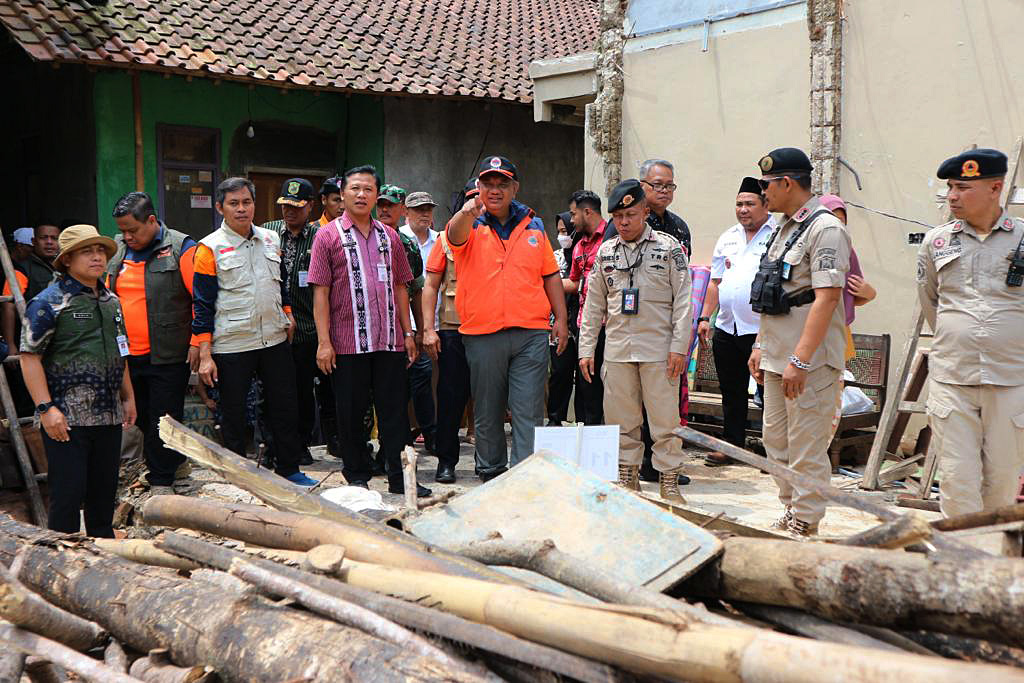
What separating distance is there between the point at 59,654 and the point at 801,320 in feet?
12.2

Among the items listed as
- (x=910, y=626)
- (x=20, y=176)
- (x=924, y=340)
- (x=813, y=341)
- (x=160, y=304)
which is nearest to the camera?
(x=910, y=626)

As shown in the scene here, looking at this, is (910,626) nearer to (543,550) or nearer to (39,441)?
(543,550)

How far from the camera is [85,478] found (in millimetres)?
5086

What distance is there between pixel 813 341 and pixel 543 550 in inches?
101

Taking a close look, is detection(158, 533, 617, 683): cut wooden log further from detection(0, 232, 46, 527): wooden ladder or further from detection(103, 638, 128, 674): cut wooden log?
detection(0, 232, 46, 527): wooden ladder

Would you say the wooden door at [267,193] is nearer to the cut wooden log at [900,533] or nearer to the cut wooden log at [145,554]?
the cut wooden log at [145,554]

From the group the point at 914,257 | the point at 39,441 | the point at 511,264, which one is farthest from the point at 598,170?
the point at 39,441

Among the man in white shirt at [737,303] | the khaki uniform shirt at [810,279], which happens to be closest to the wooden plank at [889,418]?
the man in white shirt at [737,303]

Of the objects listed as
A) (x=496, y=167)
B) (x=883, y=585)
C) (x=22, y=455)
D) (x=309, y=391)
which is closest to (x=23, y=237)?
(x=22, y=455)

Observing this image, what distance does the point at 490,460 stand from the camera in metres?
6.61

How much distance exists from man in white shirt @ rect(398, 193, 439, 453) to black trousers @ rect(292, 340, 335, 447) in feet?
2.18

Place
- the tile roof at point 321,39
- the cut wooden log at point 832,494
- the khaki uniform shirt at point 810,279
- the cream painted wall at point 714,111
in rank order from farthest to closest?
the tile roof at point 321,39, the cream painted wall at point 714,111, the khaki uniform shirt at point 810,279, the cut wooden log at point 832,494

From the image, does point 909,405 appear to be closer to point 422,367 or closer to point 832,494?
point 422,367

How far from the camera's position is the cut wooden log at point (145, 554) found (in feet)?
11.0
